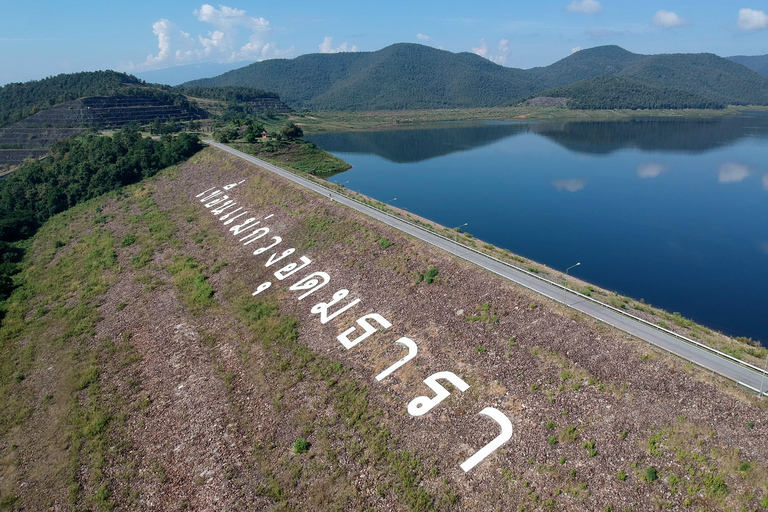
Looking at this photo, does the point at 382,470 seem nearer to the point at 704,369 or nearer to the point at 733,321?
the point at 704,369

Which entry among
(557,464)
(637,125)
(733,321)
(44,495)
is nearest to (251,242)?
(44,495)

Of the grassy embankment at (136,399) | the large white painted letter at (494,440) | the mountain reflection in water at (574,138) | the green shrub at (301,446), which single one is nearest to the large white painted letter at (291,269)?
the grassy embankment at (136,399)

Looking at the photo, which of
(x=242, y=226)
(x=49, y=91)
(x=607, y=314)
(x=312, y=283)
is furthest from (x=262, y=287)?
(x=49, y=91)

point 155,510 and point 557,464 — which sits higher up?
point 557,464

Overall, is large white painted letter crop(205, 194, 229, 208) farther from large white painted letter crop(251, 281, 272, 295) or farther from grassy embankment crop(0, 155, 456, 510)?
large white painted letter crop(251, 281, 272, 295)

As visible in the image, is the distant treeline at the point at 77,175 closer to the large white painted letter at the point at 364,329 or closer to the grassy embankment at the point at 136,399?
the grassy embankment at the point at 136,399

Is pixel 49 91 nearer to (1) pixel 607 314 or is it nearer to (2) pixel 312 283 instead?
(2) pixel 312 283
